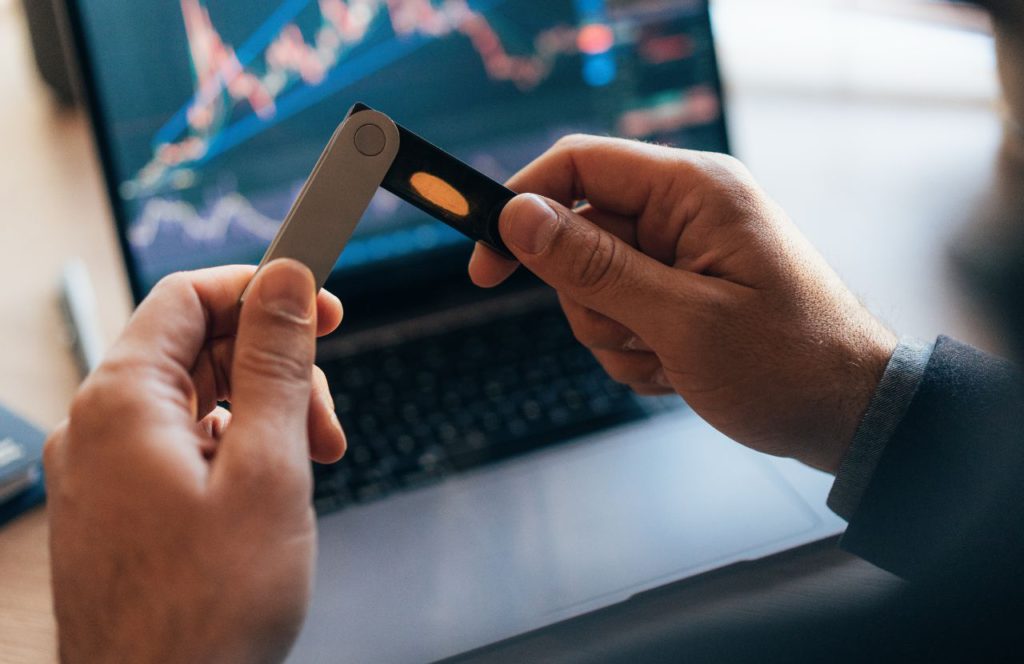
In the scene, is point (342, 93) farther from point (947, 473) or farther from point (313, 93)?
point (947, 473)

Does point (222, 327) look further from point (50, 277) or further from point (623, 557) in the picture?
point (50, 277)

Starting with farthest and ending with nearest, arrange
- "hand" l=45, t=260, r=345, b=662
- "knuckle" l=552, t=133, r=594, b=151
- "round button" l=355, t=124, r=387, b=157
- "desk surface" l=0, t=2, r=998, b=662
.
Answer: "desk surface" l=0, t=2, r=998, b=662, "knuckle" l=552, t=133, r=594, b=151, "round button" l=355, t=124, r=387, b=157, "hand" l=45, t=260, r=345, b=662

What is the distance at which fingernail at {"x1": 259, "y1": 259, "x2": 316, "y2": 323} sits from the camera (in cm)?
37

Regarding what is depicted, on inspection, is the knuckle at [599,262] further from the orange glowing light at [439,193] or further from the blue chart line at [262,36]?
the blue chart line at [262,36]

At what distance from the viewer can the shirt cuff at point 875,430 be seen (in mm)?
480

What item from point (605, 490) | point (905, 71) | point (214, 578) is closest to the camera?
point (214, 578)

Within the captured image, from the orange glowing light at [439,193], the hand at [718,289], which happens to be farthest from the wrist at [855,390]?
the orange glowing light at [439,193]

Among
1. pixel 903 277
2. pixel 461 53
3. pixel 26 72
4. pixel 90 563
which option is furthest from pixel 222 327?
pixel 26 72

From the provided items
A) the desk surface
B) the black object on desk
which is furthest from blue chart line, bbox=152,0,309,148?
the black object on desk

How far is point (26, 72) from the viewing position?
3.23ft

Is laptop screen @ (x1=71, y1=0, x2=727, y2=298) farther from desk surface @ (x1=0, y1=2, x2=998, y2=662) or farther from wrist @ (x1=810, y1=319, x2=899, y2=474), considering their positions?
wrist @ (x1=810, y1=319, x2=899, y2=474)

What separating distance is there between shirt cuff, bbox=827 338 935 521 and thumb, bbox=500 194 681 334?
14 centimetres

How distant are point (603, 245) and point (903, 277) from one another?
0.35 m

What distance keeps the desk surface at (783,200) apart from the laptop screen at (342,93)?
0.11 metres
